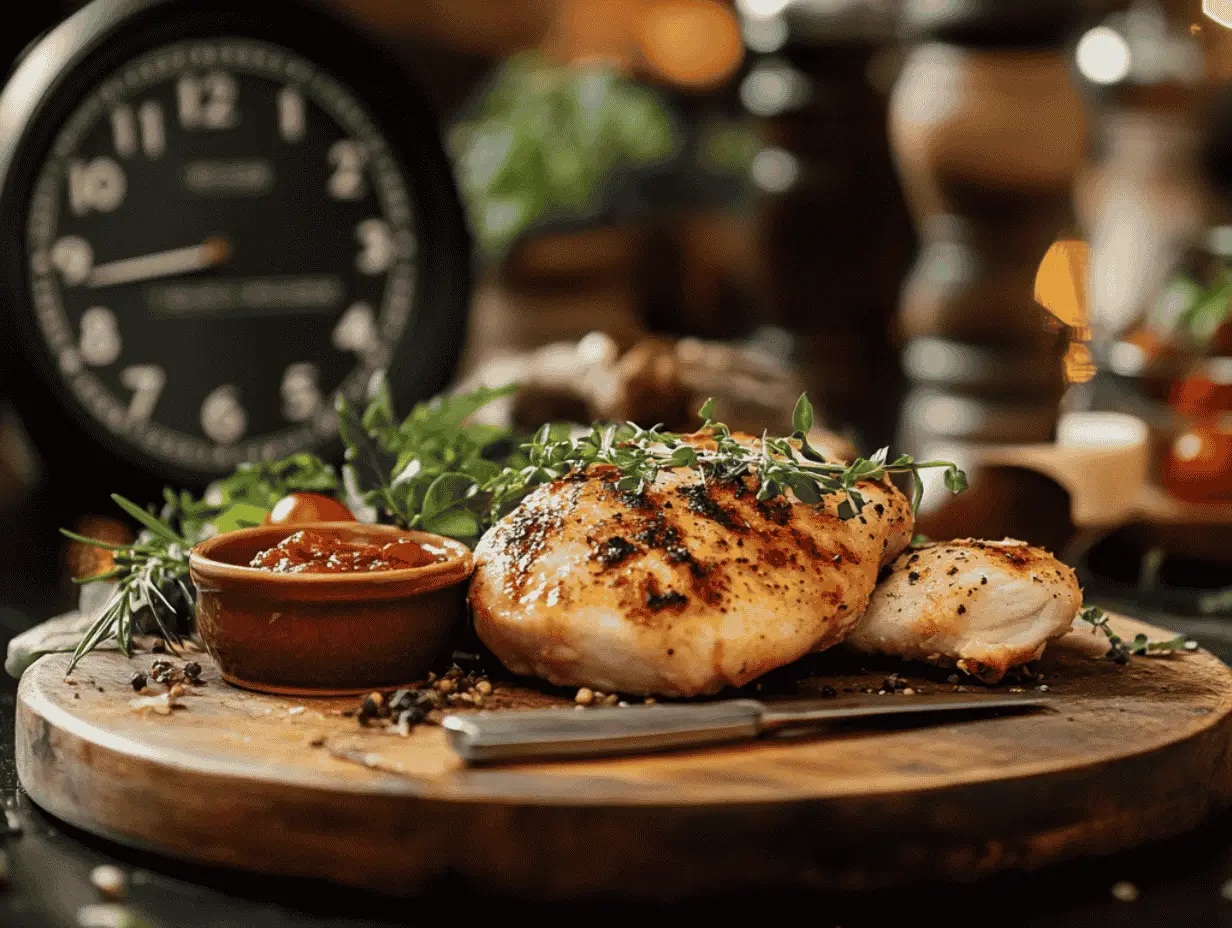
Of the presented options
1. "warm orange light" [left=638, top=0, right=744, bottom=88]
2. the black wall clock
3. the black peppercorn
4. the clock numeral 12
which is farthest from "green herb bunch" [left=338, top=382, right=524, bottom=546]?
"warm orange light" [left=638, top=0, right=744, bottom=88]

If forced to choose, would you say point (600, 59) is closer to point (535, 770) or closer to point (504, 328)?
point (504, 328)

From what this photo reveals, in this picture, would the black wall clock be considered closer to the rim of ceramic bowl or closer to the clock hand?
the clock hand

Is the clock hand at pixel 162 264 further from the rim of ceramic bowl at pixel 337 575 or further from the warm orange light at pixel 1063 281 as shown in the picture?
the warm orange light at pixel 1063 281

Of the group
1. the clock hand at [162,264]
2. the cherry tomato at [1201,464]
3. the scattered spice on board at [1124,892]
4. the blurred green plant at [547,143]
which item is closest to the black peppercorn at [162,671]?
the scattered spice on board at [1124,892]

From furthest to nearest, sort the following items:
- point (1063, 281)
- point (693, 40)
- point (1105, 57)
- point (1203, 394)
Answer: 1. point (693, 40)
2. point (1105, 57)
3. point (1203, 394)
4. point (1063, 281)

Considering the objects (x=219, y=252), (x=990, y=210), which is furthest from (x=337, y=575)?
Answer: (x=219, y=252)

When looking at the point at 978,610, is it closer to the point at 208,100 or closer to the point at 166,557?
the point at 166,557
